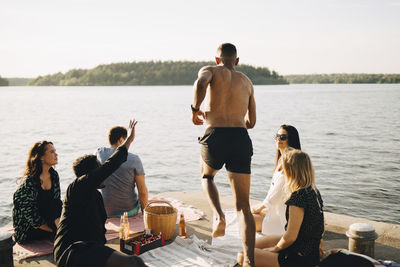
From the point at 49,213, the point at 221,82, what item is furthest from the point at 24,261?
the point at 221,82

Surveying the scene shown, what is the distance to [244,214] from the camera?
468 cm

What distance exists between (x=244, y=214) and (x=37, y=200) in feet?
8.56

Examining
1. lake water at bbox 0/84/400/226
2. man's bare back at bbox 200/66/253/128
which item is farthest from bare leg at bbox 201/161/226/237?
lake water at bbox 0/84/400/226

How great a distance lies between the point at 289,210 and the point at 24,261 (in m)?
3.08

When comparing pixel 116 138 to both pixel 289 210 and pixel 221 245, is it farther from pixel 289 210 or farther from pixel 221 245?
pixel 289 210

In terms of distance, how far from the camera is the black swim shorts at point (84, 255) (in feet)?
11.8

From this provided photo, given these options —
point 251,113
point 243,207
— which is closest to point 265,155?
point 251,113

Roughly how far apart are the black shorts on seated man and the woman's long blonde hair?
5.24 ft

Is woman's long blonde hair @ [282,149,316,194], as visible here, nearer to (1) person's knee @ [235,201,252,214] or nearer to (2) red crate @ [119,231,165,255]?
(1) person's knee @ [235,201,252,214]

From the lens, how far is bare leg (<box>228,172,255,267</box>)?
14.7 feet

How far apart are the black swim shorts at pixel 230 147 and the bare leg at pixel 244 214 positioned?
0.10 meters

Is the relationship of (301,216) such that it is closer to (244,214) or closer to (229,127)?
(244,214)

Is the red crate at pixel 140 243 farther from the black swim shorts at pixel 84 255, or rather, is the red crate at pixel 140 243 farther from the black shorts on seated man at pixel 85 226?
the black swim shorts at pixel 84 255

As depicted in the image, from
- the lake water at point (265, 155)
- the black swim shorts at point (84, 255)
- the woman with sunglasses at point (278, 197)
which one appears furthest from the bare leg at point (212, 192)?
the lake water at point (265, 155)
